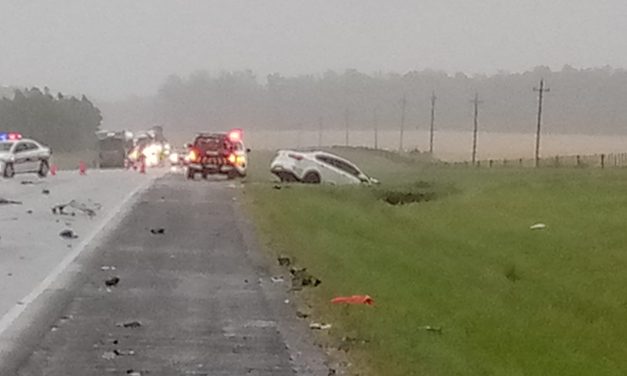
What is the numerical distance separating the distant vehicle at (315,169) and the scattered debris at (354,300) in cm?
3279

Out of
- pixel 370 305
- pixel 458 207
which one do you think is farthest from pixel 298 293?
pixel 458 207

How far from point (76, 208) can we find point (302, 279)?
48.9 ft

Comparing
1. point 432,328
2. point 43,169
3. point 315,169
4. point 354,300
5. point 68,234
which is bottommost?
point 43,169

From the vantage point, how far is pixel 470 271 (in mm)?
24094

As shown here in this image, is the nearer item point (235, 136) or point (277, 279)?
point (277, 279)

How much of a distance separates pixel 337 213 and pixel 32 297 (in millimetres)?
18452

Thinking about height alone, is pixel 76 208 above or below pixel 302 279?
below

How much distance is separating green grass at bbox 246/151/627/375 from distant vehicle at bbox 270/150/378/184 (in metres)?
2.91

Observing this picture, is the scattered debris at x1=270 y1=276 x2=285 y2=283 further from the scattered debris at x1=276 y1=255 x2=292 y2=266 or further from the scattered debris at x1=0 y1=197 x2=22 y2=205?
the scattered debris at x1=0 y1=197 x2=22 y2=205

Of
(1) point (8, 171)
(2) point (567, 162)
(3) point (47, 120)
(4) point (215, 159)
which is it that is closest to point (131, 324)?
(4) point (215, 159)

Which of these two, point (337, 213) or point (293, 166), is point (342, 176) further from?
point (337, 213)

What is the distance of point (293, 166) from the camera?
50156 mm

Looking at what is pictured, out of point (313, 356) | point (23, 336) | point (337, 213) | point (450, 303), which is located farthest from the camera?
point (337, 213)

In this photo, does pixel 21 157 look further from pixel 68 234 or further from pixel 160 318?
pixel 160 318
